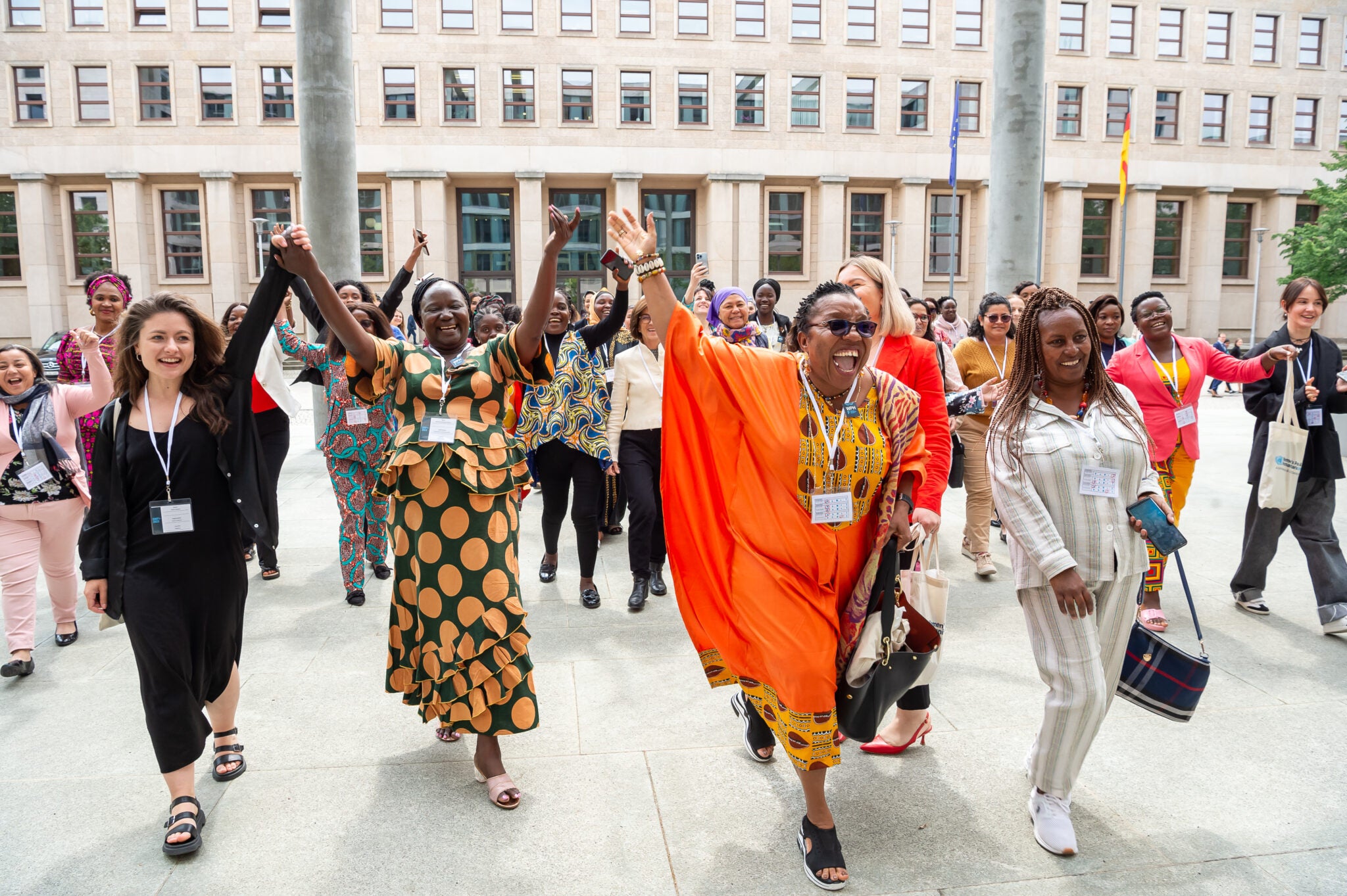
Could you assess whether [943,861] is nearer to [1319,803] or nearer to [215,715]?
[1319,803]

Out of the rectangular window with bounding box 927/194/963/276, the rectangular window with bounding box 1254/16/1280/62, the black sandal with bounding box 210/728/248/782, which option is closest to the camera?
the black sandal with bounding box 210/728/248/782

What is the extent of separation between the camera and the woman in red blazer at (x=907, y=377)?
3666 millimetres

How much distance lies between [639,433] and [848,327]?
3.27 m

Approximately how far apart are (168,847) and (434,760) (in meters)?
1.03

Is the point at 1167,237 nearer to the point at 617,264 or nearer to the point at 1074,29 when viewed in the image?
the point at 1074,29

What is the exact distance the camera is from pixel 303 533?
8078 millimetres

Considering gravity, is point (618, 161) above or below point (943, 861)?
above

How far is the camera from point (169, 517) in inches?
123

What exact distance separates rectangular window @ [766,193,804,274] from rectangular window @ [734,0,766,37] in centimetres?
627

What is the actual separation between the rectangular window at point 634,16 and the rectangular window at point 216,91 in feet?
50.0

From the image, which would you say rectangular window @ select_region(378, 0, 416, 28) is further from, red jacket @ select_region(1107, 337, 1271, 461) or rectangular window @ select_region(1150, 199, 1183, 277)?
red jacket @ select_region(1107, 337, 1271, 461)

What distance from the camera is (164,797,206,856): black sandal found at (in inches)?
118

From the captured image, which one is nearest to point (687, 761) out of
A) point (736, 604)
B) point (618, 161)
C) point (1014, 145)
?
point (736, 604)

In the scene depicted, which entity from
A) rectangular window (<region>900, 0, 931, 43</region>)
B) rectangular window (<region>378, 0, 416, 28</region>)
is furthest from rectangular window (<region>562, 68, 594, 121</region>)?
rectangular window (<region>900, 0, 931, 43</region>)
